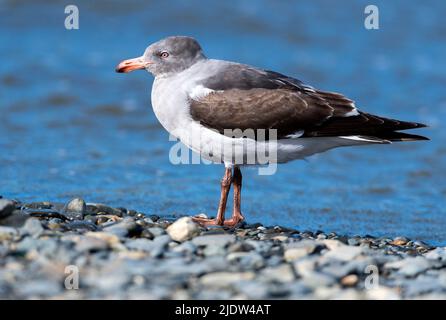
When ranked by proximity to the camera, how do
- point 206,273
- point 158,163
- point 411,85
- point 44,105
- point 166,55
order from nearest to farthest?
point 206,273 → point 166,55 → point 158,163 → point 44,105 → point 411,85

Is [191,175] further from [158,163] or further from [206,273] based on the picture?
[206,273]

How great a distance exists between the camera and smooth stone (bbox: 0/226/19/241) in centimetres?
610

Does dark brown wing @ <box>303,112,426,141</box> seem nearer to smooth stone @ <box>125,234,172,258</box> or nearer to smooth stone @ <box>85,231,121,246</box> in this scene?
smooth stone @ <box>125,234,172,258</box>

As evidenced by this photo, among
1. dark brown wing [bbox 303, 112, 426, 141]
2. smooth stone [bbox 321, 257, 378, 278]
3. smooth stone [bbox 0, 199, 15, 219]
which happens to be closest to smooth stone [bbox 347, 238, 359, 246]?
dark brown wing [bbox 303, 112, 426, 141]

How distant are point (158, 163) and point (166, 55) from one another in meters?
3.31

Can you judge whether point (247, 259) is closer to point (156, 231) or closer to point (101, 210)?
point (156, 231)

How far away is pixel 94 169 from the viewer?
424 inches

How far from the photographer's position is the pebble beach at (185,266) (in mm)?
5480

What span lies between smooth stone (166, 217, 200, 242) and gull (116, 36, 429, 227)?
3.49 ft

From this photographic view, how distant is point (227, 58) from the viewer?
16047 mm

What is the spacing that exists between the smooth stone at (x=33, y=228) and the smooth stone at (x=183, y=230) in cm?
97

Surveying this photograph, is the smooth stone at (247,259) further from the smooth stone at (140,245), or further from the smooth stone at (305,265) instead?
the smooth stone at (140,245)

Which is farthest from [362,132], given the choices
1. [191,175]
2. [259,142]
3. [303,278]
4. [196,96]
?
[191,175]

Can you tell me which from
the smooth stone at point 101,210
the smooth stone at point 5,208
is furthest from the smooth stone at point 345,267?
the smooth stone at point 101,210
